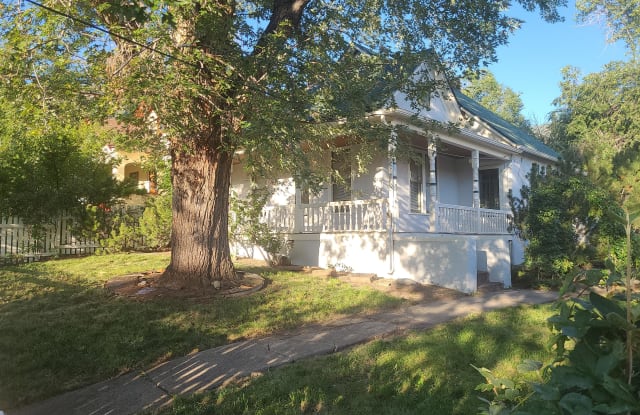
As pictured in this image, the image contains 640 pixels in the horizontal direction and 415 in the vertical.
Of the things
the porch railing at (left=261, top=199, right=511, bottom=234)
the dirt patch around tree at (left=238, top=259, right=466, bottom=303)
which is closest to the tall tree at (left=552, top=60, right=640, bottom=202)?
the porch railing at (left=261, top=199, right=511, bottom=234)

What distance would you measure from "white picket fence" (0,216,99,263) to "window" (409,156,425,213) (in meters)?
9.90

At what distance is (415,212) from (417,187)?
1.07 m

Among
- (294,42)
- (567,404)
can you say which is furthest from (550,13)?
(567,404)

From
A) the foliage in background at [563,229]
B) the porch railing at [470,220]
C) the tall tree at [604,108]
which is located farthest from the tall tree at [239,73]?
the tall tree at [604,108]

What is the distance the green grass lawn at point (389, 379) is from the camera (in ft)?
12.4

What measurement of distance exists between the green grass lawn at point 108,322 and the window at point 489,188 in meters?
10.1

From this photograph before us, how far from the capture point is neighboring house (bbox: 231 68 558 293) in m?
10.5

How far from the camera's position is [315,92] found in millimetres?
7980

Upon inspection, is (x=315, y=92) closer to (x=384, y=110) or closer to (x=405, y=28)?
(x=384, y=110)

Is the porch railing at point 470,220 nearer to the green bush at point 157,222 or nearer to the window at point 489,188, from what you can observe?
the window at point 489,188

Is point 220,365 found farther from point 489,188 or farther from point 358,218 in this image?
point 489,188

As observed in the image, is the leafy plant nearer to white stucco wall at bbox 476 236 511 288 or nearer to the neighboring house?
the neighboring house

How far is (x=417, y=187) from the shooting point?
14359mm

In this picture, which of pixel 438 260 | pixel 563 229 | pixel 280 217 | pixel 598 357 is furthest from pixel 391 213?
pixel 598 357
